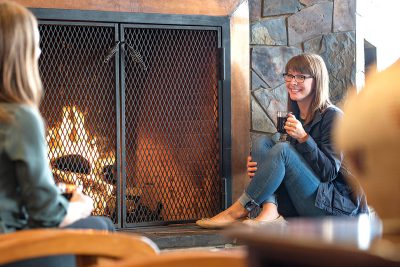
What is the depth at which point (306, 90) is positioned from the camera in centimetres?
345

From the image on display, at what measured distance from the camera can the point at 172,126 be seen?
359 cm

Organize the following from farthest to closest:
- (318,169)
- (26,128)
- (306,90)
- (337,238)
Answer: (306,90)
(318,169)
(26,128)
(337,238)

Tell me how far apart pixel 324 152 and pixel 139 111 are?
0.90 meters

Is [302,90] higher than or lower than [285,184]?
higher

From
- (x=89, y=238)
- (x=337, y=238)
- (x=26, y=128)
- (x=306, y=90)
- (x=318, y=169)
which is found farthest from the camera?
(x=306, y=90)

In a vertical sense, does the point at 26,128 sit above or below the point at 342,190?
above

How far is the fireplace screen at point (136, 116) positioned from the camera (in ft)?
11.2

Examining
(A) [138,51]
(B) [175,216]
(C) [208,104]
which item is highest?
(A) [138,51]

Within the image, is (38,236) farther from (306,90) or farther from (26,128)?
(306,90)

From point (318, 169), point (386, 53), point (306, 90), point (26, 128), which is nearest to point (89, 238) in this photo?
point (26, 128)

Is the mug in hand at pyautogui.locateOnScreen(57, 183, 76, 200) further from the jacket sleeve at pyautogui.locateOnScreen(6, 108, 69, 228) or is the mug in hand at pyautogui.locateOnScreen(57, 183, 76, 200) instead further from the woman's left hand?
the woman's left hand

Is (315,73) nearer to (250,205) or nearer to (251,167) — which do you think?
(251,167)

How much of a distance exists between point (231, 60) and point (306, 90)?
0.42m

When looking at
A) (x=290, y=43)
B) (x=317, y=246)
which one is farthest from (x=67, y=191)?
(x=290, y=43)
